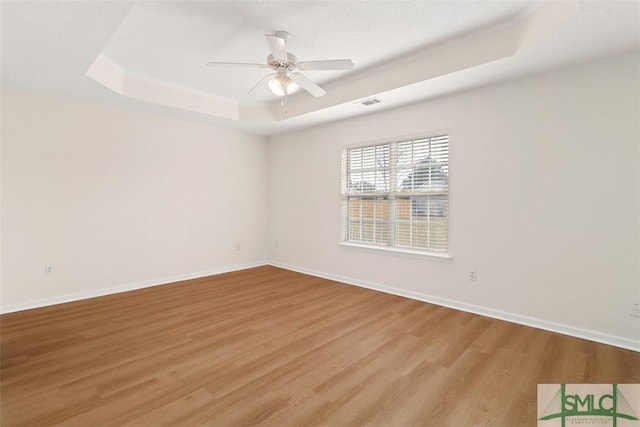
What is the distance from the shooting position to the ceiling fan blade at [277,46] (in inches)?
95.7

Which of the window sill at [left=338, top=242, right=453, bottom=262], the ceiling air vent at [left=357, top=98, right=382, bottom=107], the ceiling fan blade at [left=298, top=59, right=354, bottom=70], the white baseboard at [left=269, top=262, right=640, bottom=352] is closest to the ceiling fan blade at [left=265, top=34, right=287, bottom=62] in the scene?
the ceiling fan blade at [left=298, top=59, right=354, bottom=70]

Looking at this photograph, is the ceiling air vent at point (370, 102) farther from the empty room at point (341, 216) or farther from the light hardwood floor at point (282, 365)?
the light hardwood floor at point (282, 365)

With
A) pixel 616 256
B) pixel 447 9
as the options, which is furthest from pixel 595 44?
pixel 616 256

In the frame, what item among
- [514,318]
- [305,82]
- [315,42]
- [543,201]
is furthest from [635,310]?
[315,42]

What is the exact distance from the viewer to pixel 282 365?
2334mm

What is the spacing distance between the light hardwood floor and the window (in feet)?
3.26

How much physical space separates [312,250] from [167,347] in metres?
3.06

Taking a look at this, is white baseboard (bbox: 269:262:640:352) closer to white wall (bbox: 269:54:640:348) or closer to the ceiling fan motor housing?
white wall (bbox: 269:54:640:348)

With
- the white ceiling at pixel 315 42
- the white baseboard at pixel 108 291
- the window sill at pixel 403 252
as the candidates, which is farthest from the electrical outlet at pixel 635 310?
the white baseboard at pixel 108 291

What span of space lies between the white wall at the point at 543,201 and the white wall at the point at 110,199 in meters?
2.96

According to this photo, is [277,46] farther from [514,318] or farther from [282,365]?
[514,318]

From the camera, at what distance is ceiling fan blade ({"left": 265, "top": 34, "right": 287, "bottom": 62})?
7.98ft

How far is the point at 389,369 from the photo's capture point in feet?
7.50

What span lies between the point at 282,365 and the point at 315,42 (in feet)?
9.65
